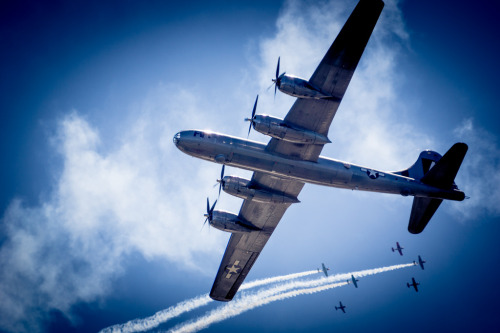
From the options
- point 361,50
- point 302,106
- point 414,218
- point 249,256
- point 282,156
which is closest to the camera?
point 361,50

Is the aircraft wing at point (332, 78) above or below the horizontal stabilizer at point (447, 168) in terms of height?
above

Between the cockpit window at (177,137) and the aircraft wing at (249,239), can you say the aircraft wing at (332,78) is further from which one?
the cockpit window at (177,137)

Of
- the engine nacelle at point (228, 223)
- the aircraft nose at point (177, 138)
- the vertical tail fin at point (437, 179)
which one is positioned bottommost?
the vertical tail fin at point (437, 179)

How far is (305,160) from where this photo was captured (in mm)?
21156

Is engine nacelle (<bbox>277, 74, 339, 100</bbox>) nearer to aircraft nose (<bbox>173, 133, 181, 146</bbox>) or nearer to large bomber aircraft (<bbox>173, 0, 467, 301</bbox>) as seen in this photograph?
large bomber aircraft (<bbox>173, 0, 467, 301</bbox>)

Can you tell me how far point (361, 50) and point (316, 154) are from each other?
7.39 meters

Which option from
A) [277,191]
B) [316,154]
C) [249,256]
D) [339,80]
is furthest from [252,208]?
[339,80]

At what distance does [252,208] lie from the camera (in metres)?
25.0

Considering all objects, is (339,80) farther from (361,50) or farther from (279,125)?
(279,125)

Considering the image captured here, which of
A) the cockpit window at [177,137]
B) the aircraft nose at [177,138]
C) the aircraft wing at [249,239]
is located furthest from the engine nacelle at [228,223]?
A: the cockpit window at [177,137]

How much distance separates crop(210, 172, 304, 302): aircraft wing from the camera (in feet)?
76.1

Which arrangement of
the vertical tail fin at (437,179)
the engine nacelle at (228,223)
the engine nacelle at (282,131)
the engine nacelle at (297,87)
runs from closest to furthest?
the engine nacelle at (297,87), the engine nacelle at (282,131), the vertical tail fin at (437,179), the engine nacelle at (228,223)

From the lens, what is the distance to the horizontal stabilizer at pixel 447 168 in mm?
22031

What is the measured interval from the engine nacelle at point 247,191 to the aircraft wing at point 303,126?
505 millimetres
